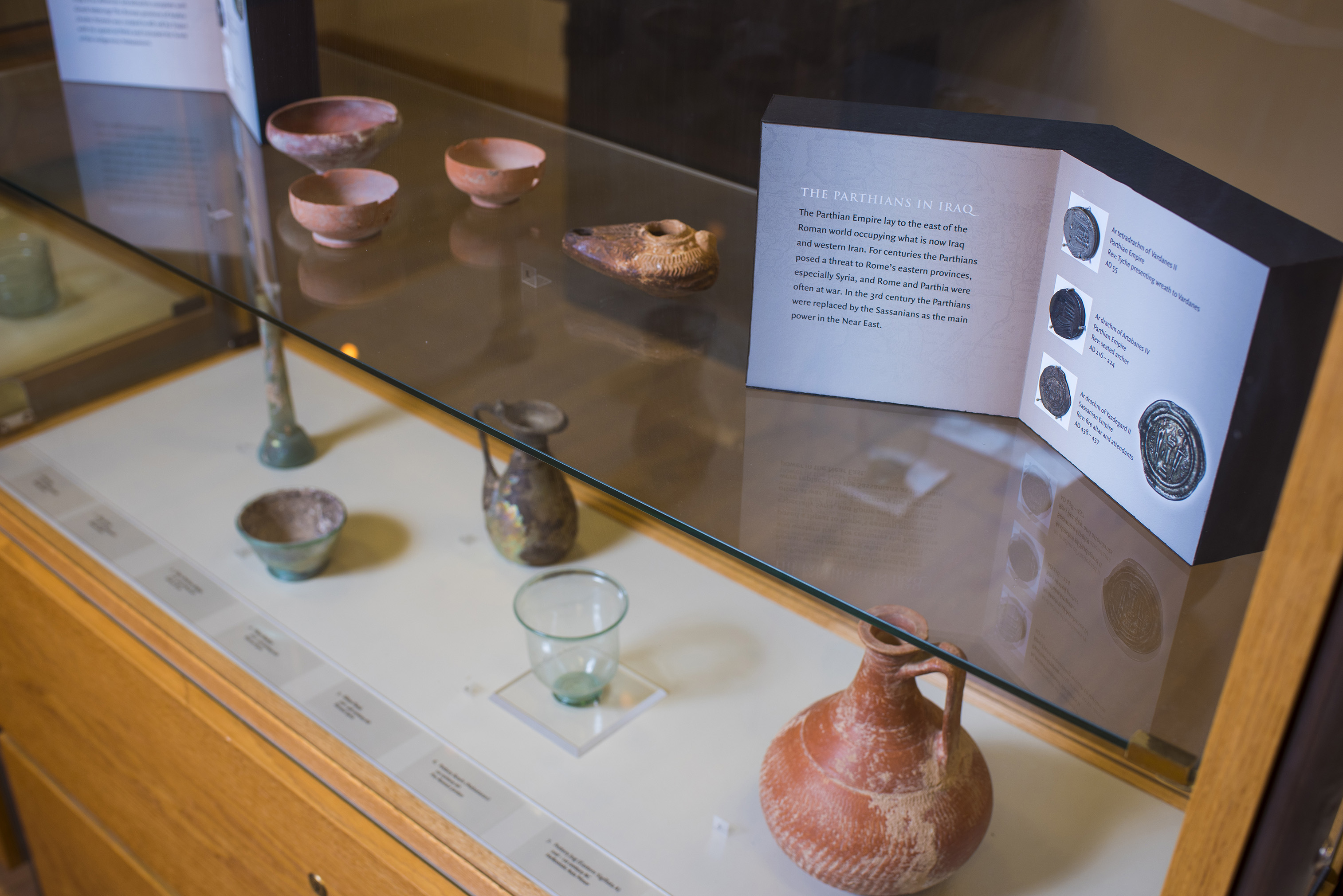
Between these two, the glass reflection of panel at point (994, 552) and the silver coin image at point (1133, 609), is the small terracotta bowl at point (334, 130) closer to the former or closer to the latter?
the glass reflection of panel at point (994, 552)

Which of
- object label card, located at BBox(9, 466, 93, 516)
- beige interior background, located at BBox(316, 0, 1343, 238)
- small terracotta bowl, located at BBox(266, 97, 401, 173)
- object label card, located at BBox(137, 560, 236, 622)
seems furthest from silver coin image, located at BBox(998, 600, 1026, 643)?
object label card, located at BBox(9, 466, 93, 516)

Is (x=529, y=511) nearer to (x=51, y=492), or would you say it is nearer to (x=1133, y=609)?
(x=51, y=492)

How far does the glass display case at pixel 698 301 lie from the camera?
0.58 metres

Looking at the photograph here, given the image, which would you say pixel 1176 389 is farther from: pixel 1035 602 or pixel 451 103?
pixel 451 103

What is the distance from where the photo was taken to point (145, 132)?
1069 millimetres

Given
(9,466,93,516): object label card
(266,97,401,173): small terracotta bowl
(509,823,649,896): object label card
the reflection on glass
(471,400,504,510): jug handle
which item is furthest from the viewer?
the reflection on glass

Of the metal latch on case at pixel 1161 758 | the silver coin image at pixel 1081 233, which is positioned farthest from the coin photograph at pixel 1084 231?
the metal latch on case at pixel 1161 758

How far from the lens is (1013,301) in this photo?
0.62 m

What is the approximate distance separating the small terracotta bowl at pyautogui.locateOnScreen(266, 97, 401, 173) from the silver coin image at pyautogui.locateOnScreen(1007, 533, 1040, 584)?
24.9 inches

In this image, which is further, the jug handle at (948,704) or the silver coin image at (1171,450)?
the jug handle at (948,704)

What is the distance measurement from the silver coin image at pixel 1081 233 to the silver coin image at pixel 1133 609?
0.16 metres

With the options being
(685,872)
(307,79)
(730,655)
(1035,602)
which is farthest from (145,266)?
(1035,602)

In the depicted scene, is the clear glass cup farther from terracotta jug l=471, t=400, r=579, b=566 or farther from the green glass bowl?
the green glass bowl

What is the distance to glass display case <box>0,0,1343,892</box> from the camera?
58 cm
